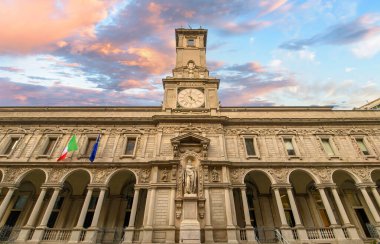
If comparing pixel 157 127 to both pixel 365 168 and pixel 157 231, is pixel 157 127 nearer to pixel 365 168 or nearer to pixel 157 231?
pixel 157 231

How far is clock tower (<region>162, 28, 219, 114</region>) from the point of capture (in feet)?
70.6

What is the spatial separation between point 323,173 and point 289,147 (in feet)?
11.2

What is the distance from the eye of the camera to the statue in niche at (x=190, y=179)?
15.9 metres

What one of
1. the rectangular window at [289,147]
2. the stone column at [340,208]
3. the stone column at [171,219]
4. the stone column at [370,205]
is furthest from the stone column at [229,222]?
the stone column at [370,205]

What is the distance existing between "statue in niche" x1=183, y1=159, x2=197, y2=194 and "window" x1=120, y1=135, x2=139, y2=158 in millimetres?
5212

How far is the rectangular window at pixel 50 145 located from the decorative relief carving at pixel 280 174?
771 inches

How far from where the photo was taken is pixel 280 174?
17641 mm

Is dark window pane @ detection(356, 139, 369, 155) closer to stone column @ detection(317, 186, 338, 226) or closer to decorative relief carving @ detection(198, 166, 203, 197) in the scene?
stone column @ detection(317, 186, 338, 226)

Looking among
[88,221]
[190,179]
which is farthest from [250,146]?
[88,221]

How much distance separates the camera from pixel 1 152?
18.5 m

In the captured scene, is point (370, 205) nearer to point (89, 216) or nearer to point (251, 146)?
point (251, 146)

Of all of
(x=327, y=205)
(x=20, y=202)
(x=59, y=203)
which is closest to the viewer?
(x=327, y=205)

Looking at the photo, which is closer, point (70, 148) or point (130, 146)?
point (70, 148)

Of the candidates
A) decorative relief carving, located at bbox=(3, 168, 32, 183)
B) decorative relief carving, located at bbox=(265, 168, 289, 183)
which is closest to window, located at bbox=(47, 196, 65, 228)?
decorative relief carving, located at bbox=(3, 168, 32, 183)
